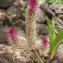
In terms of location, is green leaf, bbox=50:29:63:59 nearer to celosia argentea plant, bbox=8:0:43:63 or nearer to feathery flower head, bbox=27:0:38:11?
celosia argentea plant, bbox=8:0:43:63

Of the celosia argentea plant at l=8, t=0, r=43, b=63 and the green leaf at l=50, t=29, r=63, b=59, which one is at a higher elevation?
the celosia argentea plant at l=8, t=0, r=43, b=63

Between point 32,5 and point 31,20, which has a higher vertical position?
point 32,5

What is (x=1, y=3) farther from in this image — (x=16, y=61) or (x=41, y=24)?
(x=16, y=61)

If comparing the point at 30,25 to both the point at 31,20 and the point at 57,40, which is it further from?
the point at 57,40

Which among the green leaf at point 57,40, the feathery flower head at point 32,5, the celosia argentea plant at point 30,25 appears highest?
the feathery flower head at point 32,5

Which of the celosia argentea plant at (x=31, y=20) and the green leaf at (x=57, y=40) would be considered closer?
the celosia argentea plant at (x=31, y=20)

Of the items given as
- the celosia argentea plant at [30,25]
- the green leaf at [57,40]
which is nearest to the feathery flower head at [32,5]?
the celosia argentea plant at [30,25]

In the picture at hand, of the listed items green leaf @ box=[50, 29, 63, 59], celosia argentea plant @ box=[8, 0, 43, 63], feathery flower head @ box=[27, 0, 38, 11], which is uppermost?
feathery flower head @ box=[27, 0, 38, 11]

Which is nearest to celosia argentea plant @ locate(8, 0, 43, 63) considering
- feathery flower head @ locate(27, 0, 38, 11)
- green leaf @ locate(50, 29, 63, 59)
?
feathery flower head @ locate(27, 0, 38, 11)

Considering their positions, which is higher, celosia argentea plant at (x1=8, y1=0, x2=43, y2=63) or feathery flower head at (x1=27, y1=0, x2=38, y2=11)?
feathery flower head at (x1=27, y1=0, x2=38, y2=11)

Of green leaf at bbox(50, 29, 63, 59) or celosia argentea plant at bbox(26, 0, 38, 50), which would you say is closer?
celosia argentea plant at bbox(26, 0, 38, 50)

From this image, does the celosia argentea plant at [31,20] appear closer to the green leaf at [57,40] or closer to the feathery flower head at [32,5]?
the feathery flower head at [32,5]

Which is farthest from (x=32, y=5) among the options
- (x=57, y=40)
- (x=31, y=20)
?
(x=57, y=40)
